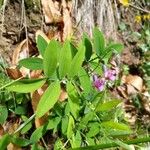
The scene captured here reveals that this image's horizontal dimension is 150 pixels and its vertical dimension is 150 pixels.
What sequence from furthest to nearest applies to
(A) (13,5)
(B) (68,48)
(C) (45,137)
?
(A) (13,5), (C) (45,137), (B) (68,48)

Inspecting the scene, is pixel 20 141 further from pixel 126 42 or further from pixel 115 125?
pixel 126 42

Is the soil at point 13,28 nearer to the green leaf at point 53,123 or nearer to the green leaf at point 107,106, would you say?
the green leaf at point 53,123

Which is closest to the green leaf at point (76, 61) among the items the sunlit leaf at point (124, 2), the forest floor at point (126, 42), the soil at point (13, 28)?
the forest floor at point (126, 42)

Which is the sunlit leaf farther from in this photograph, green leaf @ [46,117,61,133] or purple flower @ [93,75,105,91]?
green leaf @ [46,117,61,133]

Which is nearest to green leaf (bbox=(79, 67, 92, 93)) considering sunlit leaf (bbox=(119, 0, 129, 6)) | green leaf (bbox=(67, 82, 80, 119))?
green leaf (bbox=(67, 82, 80, 119))

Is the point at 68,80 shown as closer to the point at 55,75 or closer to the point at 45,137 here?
the point at 55,75

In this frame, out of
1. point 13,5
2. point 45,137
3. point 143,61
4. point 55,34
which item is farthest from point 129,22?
point 45,137
